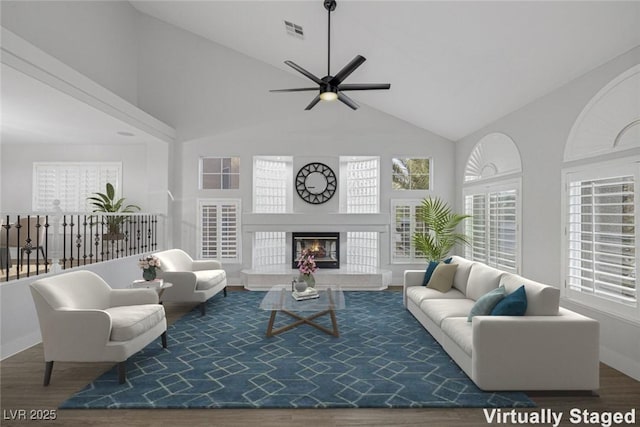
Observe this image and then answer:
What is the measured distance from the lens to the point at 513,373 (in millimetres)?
3021

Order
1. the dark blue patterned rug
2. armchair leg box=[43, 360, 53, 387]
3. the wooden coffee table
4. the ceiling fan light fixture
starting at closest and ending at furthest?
the dark blue patterned rug → armchair leg box=[43, 360, 53, 387] → the ceiling fan light fixture → the wooden coffee table

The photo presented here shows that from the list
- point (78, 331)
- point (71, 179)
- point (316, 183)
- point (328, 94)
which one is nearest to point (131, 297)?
point (78, 331)

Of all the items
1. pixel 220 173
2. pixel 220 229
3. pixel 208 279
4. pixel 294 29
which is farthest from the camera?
pixel 220 173

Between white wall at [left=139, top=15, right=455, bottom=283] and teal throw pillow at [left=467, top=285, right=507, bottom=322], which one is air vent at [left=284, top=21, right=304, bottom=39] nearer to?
white wall at [left=139, top=15, right=455, bottom=283]

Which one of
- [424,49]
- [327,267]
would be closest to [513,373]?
[424,49]

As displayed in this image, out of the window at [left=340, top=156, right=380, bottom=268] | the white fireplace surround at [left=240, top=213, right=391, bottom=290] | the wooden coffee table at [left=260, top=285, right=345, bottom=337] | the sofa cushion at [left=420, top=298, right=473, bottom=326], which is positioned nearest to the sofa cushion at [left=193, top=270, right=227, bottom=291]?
the wooden coffee table at [left=260, top=285, right=345, bottom=337]

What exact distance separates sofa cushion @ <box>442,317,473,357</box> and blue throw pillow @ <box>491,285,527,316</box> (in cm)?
32

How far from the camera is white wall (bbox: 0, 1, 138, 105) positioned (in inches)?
200

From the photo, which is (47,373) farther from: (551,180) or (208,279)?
(551,180)

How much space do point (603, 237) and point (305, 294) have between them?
3.42 meters

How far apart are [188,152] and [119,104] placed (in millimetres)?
2159

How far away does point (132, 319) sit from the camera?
11.2 feet

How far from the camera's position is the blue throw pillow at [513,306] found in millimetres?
3211

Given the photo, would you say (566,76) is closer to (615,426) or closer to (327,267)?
(615,426)
